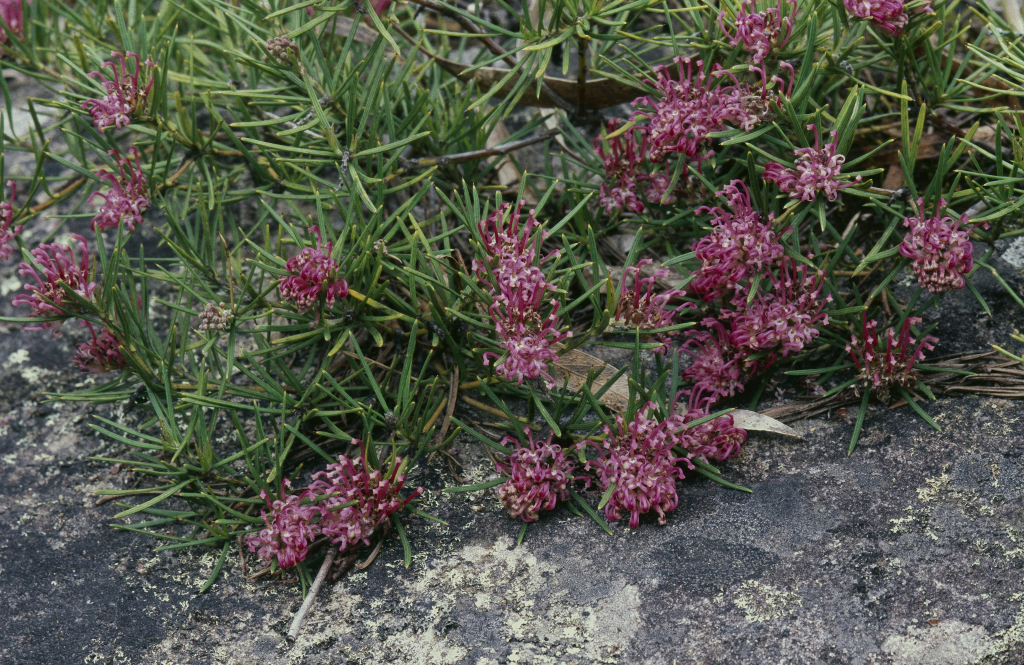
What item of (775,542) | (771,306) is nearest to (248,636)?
(775,542)

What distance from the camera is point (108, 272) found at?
3.87 ft

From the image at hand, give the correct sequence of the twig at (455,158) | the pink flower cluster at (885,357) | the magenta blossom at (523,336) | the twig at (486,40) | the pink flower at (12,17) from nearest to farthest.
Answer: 1. the magenta blossom at (523,336)
2. the pink flower cluster at (885,357)
3. the twig at (486,40)
4. the twig at (455,158)
5. the pink flower at (12,17)

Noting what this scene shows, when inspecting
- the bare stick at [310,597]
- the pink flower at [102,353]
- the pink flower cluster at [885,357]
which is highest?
the pink flower cluster at [885,357]

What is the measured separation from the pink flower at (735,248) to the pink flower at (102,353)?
3.00ft

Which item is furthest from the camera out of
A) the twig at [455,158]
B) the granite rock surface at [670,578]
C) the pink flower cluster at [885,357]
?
the twig at [455,158]

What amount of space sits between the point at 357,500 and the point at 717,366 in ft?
1.87

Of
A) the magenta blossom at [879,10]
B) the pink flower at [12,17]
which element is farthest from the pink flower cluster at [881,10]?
the pink flower at [12,17]

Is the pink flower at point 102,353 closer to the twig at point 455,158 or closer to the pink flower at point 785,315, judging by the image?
the twig at point 455,158

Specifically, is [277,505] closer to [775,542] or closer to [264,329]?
[264,329]

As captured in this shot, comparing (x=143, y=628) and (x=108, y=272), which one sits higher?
(x=108, y=272)

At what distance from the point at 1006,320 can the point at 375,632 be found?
1074 millimetres

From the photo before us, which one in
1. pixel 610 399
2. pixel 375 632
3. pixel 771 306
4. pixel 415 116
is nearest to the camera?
pixel 375 632

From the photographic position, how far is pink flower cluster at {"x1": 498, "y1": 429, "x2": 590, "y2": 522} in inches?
44.2

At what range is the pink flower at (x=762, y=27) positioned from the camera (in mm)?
1171
